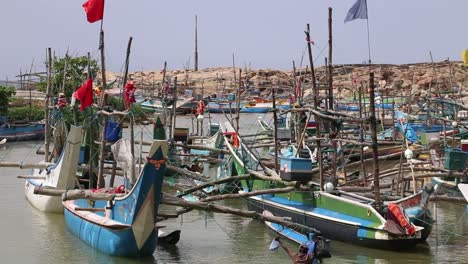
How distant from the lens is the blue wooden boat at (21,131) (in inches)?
1791

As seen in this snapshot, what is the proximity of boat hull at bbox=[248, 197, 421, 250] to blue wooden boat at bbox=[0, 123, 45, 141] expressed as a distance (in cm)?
2855

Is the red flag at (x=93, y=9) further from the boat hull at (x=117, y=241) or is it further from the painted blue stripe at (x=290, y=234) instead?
the painted blue stripe at (x=290, y=234)

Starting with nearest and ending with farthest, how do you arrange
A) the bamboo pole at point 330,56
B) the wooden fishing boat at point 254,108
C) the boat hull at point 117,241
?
1. the boat hull at point 117,241
2. the bamboo pole at point 330,56
3. the wooden fishing boat at point 254,108

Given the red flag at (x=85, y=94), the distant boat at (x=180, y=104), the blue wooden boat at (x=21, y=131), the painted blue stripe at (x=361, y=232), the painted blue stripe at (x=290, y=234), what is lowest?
the painted blue stripe at (x=290, y=234)

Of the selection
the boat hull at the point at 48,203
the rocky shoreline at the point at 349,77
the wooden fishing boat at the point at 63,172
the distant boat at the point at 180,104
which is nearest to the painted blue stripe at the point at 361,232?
the wooden fishing boat at the point at 63,172

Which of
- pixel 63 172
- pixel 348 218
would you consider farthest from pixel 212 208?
pixel 63 172

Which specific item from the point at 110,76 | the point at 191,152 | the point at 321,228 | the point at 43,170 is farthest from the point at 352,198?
the point at 110,76

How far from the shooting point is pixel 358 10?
73.6 ft

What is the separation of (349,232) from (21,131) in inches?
1259

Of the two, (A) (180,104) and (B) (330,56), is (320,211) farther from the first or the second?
(A) (180,104)

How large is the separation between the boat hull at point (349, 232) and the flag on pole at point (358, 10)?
5.81 metres

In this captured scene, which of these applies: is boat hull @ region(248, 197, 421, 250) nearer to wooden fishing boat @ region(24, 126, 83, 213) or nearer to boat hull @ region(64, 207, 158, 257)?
boat hull @ region(64, 207, 158, 257)

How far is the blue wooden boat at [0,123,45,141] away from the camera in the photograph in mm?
45500

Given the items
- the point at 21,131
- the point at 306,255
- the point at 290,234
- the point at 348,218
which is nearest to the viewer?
the point at 306,255
